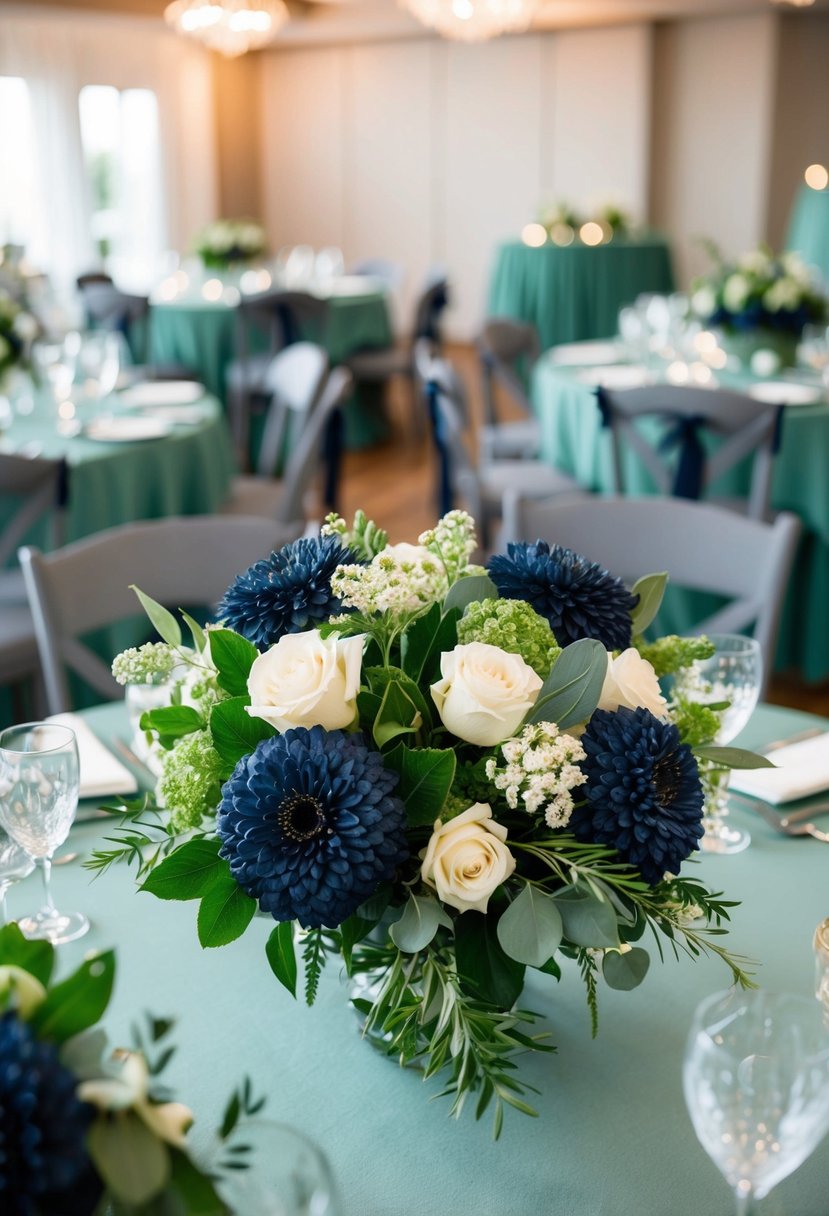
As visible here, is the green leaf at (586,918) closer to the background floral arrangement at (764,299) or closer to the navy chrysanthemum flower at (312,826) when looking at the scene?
the navy chrysanthemum flower at (312,826)

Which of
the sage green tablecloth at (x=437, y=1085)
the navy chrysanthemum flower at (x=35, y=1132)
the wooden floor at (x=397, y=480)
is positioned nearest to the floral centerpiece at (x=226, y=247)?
the wooden floor at (x=397, y=480)

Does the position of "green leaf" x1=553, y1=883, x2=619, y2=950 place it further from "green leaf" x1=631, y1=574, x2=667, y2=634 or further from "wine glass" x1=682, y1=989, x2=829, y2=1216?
"green leaf" x1=631, y1=574, x2=667, y2=634

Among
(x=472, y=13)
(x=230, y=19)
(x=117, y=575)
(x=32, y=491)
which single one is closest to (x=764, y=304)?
(x=32, y=491)

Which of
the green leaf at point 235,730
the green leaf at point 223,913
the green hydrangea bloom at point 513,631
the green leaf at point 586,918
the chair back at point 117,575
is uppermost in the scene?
the green hydrangea bloom at point 513,631

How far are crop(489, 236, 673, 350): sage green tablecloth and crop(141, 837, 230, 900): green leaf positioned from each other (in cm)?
816

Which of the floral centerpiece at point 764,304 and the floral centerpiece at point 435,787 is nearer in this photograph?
the floral centerpiece at point 435,787

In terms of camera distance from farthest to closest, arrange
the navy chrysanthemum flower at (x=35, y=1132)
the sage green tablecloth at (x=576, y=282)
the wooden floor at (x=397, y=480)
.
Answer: the sage green tablecloth at (x=576, y=282), the wooden floor at (x=397, y=480), the navy chrysanthemum flower at (x=35, y=1132)

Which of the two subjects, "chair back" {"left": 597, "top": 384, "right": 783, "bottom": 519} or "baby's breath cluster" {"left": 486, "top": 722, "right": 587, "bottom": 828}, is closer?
"baby's breath cluster" {"left": 486, "top": 722, "right": 587, "bottom": 828}

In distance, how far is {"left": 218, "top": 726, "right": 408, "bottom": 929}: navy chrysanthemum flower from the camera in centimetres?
77

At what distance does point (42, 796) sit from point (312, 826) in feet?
1.23

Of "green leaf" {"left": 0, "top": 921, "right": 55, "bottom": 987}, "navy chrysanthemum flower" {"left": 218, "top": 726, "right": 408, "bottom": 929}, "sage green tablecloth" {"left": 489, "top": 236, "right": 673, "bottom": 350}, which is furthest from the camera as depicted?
"sage green tablecloth" {"left": 489, "top": 236, "right": 673, "bottom": 350}

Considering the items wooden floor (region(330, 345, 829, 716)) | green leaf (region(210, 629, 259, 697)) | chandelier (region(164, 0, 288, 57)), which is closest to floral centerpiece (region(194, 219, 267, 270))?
wooden floor (region(330, 345, 829, 716))

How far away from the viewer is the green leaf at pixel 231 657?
0.90m

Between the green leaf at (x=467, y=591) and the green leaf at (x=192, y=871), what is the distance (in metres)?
0.24
